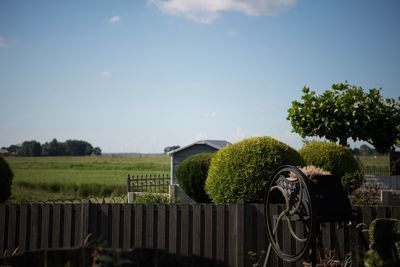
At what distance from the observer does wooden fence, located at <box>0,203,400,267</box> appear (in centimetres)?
554

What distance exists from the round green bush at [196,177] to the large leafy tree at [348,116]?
20.9 ft

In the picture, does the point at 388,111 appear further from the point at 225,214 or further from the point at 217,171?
the point at 225,214

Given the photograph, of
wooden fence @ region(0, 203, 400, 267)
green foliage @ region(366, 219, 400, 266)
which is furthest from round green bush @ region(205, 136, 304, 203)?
green foliage @ region(366, 219, 400, 266)

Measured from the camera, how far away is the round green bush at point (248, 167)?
29.2 ft

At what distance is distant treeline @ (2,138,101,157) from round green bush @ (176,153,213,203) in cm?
9380

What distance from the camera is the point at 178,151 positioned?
21375 millimetres

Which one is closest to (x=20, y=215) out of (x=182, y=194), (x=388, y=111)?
(x=182, y=194)

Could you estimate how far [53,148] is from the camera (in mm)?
111188

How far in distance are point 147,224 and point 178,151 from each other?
51.3 feet

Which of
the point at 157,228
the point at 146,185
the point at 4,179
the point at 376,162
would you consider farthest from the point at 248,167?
the point at 376,162

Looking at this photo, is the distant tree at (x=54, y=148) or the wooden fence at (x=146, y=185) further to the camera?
the distant tree at (x=54, y=148)

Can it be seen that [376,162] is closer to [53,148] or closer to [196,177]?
[196,177]

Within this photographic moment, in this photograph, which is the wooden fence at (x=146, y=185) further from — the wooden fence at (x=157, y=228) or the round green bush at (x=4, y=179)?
the wooden fence at (x=157, y=228)

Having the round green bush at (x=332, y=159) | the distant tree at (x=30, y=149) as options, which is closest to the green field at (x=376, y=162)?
the round green bush at (x=332, y=159)
